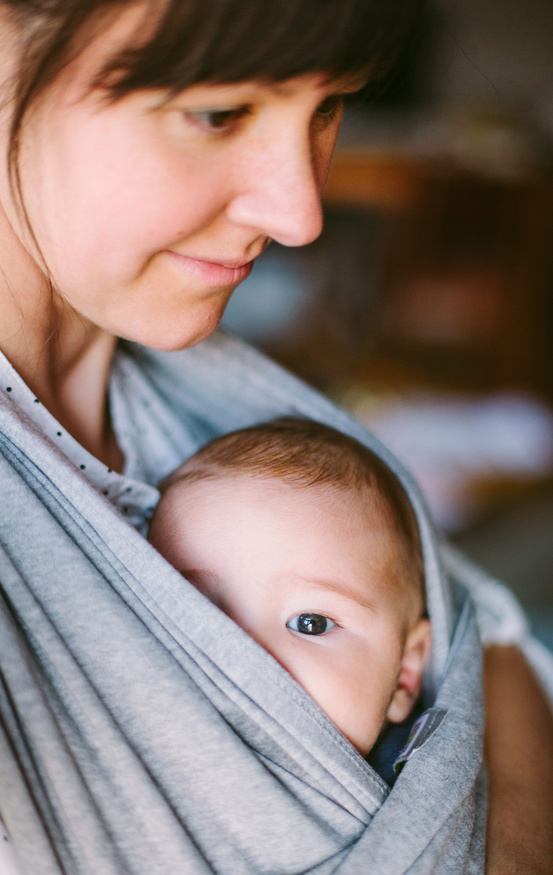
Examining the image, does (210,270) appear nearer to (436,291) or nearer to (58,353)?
(58,353)

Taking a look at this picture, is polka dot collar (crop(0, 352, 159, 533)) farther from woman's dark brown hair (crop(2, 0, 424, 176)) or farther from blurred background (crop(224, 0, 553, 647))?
blurred background (crop(224, 0, 553, 647))

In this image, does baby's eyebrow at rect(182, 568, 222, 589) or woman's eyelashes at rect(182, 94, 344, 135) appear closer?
woman's eyelashes at rect(182, 94, 344, 135)

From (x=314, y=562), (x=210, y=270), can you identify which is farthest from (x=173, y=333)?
(x=314, y=562)

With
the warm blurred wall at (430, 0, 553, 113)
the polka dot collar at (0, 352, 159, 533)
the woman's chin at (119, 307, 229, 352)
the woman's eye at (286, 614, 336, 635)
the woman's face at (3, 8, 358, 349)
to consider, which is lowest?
the woman's eye at (286, 614, 336, 635)

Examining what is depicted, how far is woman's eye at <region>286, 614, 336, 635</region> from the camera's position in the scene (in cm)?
82

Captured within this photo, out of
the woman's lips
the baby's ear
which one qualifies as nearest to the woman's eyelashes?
the woman's lips

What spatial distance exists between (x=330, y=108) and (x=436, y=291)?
10.8 ft

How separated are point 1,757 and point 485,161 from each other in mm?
3698

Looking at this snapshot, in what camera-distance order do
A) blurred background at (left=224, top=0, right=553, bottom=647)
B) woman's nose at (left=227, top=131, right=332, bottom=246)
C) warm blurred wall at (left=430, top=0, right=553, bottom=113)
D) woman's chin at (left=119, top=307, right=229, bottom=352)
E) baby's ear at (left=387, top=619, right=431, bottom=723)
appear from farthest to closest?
1. warm blurred wall at (left=430, top=0, right=553, bottom=113)
2. blurred background at (left=224, top=0, right=553, bottom=647)
3. baby's ear at (left=387, top=619, right=431, bottom=723)
4. woman's chin at (left=119, top=307, right=229, bottom=352)
5. woman's nose at (left=227, top=131, right=332, bottom=246)

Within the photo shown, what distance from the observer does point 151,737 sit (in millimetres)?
617

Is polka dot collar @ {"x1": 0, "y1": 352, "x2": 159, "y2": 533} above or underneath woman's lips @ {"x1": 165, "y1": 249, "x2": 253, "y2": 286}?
underneath

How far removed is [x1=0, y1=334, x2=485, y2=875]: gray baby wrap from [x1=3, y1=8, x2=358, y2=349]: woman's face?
0.16 metres

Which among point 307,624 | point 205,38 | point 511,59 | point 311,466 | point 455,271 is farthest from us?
point 511,59

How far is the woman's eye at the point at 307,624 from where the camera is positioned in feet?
2.69
